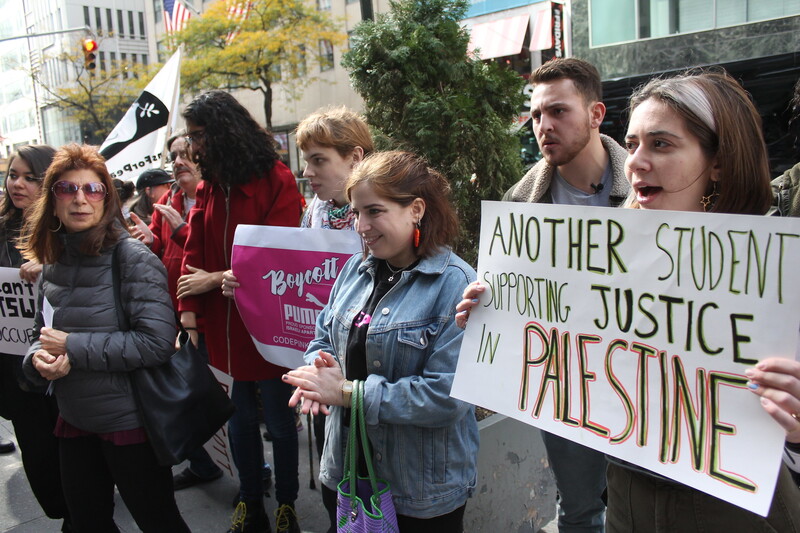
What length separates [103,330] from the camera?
2574 millimetres

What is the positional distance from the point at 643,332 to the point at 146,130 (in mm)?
5360

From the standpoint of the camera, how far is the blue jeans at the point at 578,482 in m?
2.33

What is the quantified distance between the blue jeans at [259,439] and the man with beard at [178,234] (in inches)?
28.1

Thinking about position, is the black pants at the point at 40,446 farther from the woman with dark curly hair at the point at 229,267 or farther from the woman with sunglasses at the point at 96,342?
the woman with dark curly hair at the point at 229,267

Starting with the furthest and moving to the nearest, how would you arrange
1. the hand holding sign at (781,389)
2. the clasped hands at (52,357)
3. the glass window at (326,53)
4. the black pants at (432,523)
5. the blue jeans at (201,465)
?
the glass window at (326,53) → the blue jeans at (201,465) → the clasped hands at (52,357) → the black pants at (432,523) → the hand holding sign at (781,389)

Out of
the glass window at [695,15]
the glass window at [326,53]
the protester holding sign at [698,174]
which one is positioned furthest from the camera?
the glass window at [326,53]

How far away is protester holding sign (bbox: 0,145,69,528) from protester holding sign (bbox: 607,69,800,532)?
10.1ft

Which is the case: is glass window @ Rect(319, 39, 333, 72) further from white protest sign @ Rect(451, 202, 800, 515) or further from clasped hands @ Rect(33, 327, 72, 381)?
white protest sign @ Rect(451, 202, 800, 515)

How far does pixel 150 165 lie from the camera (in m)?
5.73

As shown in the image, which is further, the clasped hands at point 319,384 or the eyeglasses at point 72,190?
the eyeglasses at point 72,190

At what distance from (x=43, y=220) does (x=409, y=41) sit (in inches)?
77.8

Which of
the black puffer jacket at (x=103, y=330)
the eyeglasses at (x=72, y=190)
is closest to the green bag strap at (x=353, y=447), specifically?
the black puffer jacket at (x=103, y=330)

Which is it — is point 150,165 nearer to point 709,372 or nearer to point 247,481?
point 247,481

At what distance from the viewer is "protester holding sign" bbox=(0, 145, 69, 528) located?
335cm
